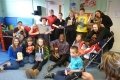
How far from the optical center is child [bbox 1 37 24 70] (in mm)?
2943

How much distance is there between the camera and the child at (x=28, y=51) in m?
3.31

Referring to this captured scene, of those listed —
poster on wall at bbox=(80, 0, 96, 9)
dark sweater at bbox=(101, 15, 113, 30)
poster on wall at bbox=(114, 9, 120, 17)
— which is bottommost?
dark sweater at bbox=(101, 15, 113, 30)

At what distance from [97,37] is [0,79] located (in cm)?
219

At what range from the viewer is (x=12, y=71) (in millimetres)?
2869

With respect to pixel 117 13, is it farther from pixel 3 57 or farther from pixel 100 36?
pixel 3 57

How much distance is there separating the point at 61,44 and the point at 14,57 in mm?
1194

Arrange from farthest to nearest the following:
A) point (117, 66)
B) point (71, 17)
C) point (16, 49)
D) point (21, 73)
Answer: point (71, 17), point (16, 49), point (21, 73), point (117, 66)

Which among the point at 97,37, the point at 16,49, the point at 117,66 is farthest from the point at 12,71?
the point at 117,66

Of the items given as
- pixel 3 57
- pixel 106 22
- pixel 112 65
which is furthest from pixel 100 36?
pixel 3 57

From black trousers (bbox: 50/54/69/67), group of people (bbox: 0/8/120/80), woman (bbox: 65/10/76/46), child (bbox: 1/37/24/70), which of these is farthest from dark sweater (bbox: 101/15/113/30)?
child (bbox: 1/37/24/70)

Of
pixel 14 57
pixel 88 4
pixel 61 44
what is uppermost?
pixel 88 4

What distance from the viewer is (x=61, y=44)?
3365mm

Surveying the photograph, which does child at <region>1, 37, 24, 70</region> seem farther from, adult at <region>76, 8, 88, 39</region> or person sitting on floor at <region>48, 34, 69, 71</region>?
adult at <region>76, 8, 88, 39</region>

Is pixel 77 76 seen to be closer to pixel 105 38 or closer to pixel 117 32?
pixel 105 38
